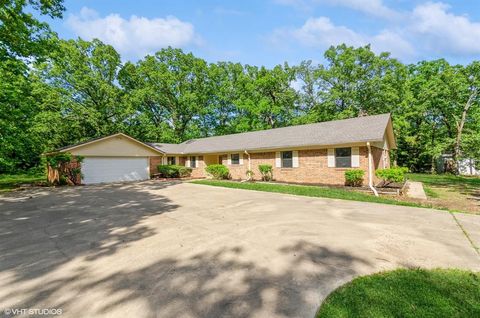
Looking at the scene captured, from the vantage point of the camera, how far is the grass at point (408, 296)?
264 cm

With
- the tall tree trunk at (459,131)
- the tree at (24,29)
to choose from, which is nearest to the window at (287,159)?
the tree at (24,29)

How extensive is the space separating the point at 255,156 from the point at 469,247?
45.2 feet

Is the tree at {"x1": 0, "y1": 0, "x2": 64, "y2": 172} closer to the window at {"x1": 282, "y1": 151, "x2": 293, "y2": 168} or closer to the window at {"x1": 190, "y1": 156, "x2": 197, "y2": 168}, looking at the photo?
the window at {"x1": 190, "y1": 156, "x2": 197, "y2": 168}

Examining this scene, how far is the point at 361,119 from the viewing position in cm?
1573

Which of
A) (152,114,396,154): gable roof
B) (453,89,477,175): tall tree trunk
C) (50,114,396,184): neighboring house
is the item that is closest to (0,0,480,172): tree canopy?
(453,89,477,175): tall tree trunk

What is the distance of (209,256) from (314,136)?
12739 millimetres

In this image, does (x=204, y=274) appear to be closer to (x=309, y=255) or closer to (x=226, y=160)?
(x=309, y=255)

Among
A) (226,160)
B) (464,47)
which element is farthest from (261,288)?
(464,47)

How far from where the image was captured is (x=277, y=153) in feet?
53.9

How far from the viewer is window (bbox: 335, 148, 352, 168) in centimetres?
1332

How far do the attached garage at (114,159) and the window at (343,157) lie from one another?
1531 cm

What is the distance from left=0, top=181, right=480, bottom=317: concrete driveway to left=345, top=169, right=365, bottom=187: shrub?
4709 millimetres

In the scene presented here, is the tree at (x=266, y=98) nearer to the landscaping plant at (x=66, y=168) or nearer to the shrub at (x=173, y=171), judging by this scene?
the shrub at (x=173, y=171)

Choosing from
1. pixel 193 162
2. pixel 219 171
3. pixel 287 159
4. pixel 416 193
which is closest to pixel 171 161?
pixel 193 162
